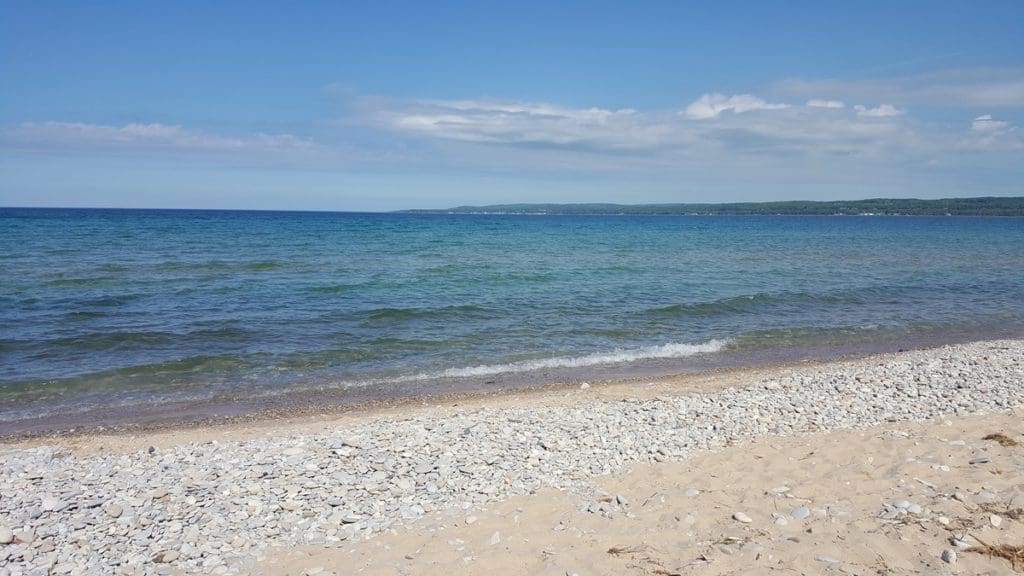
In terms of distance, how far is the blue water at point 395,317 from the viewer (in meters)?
13.6

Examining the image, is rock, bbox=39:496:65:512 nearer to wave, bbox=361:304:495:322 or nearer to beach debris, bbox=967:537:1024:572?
beach debris, bbox=967:537:1024:572

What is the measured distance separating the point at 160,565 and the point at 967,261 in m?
45.2

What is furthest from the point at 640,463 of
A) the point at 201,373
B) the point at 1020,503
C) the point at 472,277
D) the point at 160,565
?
the point at 472,277

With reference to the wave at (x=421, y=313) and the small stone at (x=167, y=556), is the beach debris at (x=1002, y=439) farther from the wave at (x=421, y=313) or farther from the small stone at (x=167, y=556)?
the wave at (x=421, y=313)

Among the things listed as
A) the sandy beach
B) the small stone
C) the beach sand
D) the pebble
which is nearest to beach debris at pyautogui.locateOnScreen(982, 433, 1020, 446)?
the sandy beach

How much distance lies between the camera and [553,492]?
7.20 metres

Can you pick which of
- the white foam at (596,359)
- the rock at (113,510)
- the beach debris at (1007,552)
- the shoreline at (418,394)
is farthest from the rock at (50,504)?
the beach debris at (1007,552)

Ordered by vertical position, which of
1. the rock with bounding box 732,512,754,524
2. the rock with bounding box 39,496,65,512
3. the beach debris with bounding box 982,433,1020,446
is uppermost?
the beach debris with bounding box 982,433,1020,446

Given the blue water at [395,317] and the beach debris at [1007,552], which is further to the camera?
the blue water at [395,317]

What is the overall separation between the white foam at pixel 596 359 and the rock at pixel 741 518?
811 centimetres

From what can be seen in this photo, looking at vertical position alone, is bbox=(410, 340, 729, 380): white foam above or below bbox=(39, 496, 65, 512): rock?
below

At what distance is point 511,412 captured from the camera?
1044cm

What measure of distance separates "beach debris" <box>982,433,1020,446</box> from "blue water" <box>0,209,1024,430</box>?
7212mm

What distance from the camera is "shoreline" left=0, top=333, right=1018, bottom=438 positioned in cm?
1097
